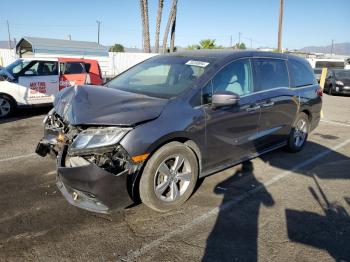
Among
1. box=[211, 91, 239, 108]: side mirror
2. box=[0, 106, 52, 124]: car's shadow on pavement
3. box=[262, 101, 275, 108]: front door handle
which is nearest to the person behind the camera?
box=[211, 91, 239, 108]: side mirror

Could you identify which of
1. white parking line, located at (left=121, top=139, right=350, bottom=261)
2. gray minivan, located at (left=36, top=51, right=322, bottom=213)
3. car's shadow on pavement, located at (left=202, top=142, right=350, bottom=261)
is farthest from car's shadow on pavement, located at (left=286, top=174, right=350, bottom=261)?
gray minivan, located at (left=36, top=51, right=322, bottom=213)

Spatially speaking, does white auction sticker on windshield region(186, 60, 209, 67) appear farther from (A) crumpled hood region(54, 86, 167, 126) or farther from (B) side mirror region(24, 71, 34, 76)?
(B) side mirror region(24, 71, 34, 76)

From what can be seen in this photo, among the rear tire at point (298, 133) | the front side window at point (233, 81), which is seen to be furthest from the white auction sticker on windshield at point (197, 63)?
the rear tire at point (298, 133)

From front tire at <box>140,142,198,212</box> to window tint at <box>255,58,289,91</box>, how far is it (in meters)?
1.81

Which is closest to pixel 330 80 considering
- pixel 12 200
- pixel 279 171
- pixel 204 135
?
pixel 279 171

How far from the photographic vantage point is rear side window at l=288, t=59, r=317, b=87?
5.94 m

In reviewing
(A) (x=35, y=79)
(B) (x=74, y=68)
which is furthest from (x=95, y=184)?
(B) (x=74, y=68)

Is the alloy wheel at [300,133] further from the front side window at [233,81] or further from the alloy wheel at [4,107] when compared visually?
the alloy wheel at [4,107]

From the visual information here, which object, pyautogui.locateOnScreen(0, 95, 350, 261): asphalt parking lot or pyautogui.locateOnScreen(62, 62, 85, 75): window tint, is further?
pyautogui.locateOnScreen(62, 62, 85, 75): window tint

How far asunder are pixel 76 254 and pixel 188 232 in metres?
1.08

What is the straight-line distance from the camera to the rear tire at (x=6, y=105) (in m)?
9.27

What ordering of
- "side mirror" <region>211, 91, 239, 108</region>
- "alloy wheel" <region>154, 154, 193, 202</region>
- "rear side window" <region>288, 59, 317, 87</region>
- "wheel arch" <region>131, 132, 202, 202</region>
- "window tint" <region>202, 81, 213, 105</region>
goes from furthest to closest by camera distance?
"rear side window" <region>288, 59, 317, 87</region> < "window tint" <region>202, 81, 213, 105</region> < "side mirror" <region>211, 91, 239, 108</region> < "alloy wheel" <region>154, 154, 193, 202</region> < "wheel arch" <region>131, 132, 202, 202</region>

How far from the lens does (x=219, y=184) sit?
183 inches

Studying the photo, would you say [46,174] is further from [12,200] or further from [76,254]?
[76,254]
